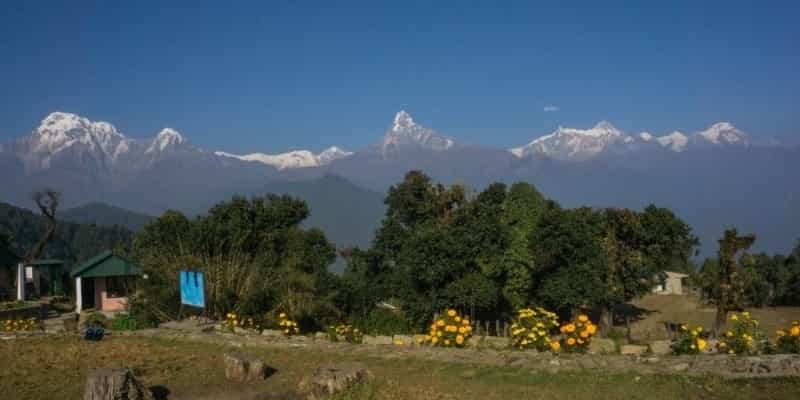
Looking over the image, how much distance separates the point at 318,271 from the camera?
1032 inches

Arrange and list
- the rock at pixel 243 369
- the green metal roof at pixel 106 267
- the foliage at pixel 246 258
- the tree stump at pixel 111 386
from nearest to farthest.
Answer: the tree stump at pixel 111 386 → the rock at pixel 243 369 → the foliage at pixel 246 258 → the green metal roof at pixel 106 267

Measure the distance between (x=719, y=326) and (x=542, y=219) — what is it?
8240 mm

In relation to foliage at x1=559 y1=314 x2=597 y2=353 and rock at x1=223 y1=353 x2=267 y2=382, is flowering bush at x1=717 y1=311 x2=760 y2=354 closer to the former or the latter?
foliage at x1=559 y1=314 x2=597 y2=353

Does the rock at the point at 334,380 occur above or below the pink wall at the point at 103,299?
above

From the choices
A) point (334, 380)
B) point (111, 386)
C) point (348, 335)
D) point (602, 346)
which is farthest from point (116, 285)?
point (334, 380)

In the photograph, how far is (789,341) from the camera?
10828 mm

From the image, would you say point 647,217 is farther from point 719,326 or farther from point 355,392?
point 355,392

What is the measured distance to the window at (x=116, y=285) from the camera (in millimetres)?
32250

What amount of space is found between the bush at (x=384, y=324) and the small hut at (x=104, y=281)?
40.2ft

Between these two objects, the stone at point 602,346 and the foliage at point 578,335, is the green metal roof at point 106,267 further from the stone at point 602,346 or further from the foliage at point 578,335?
the foliage at point 578,335

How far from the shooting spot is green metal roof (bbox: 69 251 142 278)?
30.9m

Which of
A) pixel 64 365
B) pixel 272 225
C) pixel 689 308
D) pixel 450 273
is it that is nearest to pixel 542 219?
pixel 450 273

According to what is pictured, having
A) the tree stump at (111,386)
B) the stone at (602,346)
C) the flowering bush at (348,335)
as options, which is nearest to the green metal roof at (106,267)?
the flowering bush at (348,335)

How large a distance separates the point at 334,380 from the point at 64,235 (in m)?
94.4
